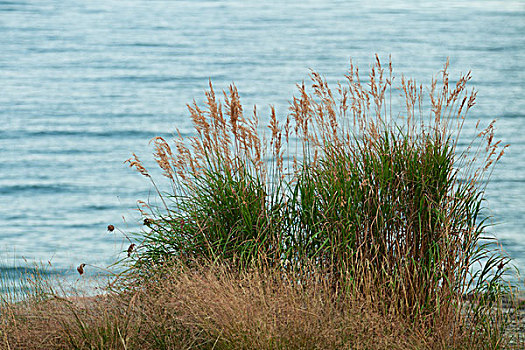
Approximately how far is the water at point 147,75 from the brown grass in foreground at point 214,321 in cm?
287

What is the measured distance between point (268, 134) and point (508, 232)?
4219 millimetres

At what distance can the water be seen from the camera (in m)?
8.03

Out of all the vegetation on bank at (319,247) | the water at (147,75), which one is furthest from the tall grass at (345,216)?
the water at (147,75)

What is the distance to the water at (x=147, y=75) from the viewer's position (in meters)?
8.03

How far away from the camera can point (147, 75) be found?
16094 millimetres

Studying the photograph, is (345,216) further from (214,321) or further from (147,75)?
(147,75)

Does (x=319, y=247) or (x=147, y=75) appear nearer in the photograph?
(x=319, y=247)

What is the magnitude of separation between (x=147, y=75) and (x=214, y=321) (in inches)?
522

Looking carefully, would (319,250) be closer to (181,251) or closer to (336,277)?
(336,277)

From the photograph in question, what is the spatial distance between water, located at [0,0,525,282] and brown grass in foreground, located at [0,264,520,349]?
9.42 ft

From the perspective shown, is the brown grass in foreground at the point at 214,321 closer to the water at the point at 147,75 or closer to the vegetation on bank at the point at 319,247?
the vegetation on bank at the point at 319,247

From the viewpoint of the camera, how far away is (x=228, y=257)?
402 cm

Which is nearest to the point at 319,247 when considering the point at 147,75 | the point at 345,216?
the point at 345,216

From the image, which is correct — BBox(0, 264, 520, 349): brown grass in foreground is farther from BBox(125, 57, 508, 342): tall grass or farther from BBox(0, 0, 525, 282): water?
BBox(0, 0, 525, 282): water
